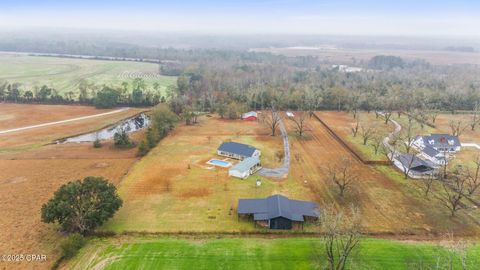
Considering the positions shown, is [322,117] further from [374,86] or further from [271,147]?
[374,86]

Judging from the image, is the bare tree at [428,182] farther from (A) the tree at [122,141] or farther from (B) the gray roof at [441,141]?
(A) the tree at [122,141]

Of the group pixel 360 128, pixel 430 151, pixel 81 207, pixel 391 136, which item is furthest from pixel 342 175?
pixel 81 207

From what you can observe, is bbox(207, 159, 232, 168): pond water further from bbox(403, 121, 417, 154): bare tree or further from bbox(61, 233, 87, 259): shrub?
bbox(403, 121, 417, 154): bare tree

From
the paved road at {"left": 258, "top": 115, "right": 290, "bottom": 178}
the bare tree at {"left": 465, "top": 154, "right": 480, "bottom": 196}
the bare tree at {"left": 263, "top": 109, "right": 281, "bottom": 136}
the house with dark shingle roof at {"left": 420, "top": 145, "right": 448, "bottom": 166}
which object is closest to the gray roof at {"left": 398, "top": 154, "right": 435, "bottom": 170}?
the house with dark shingle roof at {"left": 420, "top": 145, "right": 448, "bottom": 166}

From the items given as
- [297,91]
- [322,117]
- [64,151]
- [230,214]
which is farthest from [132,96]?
[230,214]

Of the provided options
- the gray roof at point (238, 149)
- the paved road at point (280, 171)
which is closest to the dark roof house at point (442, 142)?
the paved road at point (280, 171)

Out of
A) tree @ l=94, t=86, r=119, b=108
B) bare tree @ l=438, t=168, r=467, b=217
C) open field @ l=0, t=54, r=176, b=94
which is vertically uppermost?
open field @ l=0, t=54, r=176, b=94

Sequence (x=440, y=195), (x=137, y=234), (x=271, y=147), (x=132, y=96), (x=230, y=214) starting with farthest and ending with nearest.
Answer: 1. (x=132, y=96)
2. (x=271, y=147)
3. (x=440, y=195)
4. (x=230, y=214)
5. (x=137, y=234)
